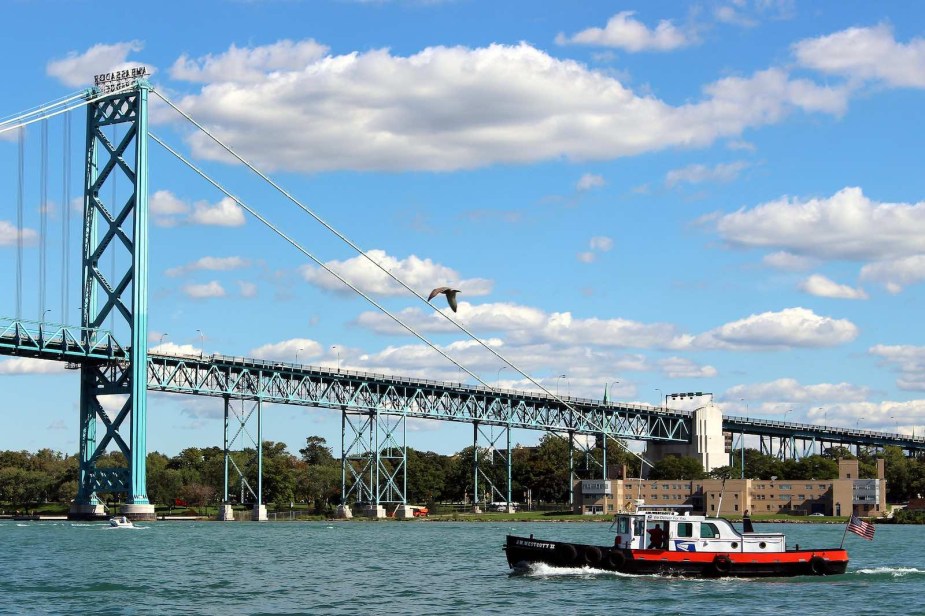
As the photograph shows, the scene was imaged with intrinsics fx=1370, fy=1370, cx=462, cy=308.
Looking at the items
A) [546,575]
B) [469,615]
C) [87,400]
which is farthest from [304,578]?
[87,400]

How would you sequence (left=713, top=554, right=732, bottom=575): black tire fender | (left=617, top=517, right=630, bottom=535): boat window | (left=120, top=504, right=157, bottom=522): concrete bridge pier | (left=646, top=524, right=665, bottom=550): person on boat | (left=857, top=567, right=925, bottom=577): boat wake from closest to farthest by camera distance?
(left=713, top=554, right=732, bottom=575): black tire fender, (left=646, top=524, right=665, bottom=550): person on boat, (left=617, top=517, right=630, bottom=535): boat window, (left=857, top=567, right=925, bottom=577): boat wake, (left=120, top=504, right=157, bottom=522): concrete bridge pier

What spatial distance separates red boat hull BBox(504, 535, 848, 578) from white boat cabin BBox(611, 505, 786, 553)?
1.24 feet

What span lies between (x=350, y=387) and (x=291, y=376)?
9.65 metres

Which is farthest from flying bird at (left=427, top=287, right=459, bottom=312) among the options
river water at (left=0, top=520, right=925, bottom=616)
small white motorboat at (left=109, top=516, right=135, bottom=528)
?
small white motorboat at (left=109, top=516, right=135, bottom=528)

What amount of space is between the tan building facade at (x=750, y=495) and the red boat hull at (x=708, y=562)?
398 ft

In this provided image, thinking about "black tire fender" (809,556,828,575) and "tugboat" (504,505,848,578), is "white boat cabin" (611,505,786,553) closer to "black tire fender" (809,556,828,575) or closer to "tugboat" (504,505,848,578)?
"tugboat" (504,505,848,578)

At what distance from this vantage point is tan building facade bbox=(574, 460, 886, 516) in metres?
185

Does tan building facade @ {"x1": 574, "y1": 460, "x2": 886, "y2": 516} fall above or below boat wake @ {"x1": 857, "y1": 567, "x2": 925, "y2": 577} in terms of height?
below

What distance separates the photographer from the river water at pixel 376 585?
53312 mm

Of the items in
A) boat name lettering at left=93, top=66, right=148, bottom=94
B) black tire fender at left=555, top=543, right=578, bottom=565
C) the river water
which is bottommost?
the river water

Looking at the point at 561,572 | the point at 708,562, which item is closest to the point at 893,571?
the point at 708,562

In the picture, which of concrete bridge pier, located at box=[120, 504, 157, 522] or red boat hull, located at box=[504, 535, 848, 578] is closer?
red boat hull, located at box=[504, 535, 848, 578]

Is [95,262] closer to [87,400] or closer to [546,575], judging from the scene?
[87,400]

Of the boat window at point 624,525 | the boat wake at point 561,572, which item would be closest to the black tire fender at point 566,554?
the boat wake at point 561,572
